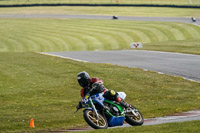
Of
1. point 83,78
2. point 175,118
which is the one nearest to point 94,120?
point 83,78

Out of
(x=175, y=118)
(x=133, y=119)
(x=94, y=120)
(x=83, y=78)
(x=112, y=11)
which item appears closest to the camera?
(x=94, y=120)

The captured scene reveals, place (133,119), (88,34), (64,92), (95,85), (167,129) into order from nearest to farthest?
(167,129) → (95,85) → (133,119) → (64,92) → (88,34)

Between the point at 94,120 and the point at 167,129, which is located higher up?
the point at 167,129

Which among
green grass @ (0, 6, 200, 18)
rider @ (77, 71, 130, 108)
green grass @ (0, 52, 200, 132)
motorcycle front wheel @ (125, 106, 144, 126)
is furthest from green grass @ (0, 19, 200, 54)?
rider @ (77, 71, 130, 108)

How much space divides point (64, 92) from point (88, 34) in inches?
1661

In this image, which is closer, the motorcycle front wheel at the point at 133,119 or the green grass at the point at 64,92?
the motorcycle front wheel at the point at 133,119

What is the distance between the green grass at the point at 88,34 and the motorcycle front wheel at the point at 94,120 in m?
32.7

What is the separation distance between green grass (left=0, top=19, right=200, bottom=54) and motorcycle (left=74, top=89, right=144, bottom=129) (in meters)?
32.1

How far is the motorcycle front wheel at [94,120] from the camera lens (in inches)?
502

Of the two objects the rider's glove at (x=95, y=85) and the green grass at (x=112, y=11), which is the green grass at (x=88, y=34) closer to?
the green grass at (x=112, y=11)

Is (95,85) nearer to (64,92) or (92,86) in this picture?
(92,86)

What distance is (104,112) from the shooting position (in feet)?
43.5

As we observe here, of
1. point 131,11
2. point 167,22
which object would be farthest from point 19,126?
point 131,11

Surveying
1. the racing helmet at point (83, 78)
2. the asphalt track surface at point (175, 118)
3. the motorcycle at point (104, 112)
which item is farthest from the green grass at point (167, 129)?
the asphalt track surface at point (175, 118)
